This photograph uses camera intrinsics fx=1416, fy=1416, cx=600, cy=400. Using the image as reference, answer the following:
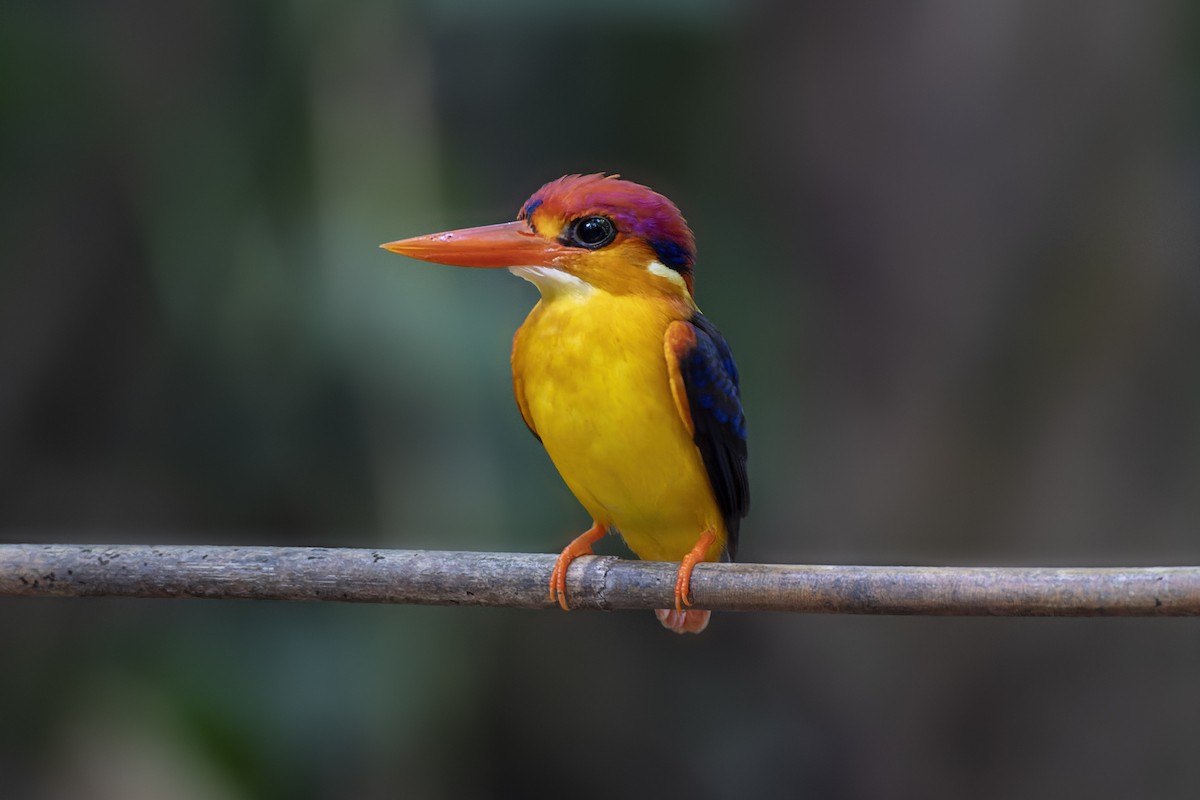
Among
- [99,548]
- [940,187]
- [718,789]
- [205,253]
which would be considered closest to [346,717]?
[205,253]

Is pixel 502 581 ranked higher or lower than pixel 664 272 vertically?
lower

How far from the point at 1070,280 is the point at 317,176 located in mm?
2334

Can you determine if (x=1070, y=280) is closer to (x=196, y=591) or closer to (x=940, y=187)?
(x=940, y=187)

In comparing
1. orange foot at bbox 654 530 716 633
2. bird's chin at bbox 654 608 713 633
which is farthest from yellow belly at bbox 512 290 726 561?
bird's chin at bbox 654 608 713 633

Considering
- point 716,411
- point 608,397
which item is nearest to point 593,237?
point 608,397

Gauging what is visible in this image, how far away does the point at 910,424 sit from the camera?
4477 mm

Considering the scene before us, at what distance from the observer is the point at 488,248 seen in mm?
1998

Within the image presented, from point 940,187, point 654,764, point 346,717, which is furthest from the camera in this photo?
point 654,764

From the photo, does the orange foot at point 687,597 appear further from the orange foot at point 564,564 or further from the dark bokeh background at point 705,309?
the dark bokeh background at point 705,309

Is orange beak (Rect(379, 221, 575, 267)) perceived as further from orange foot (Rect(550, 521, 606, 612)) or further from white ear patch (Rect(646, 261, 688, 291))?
orange foot (Rect(550, 521, 606, 612))

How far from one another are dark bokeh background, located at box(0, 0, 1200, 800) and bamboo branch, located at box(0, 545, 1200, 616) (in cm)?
176

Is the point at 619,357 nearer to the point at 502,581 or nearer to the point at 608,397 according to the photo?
the point at 608,397

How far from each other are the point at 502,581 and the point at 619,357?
16.1 inches

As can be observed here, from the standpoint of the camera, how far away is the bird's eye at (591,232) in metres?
2.11
